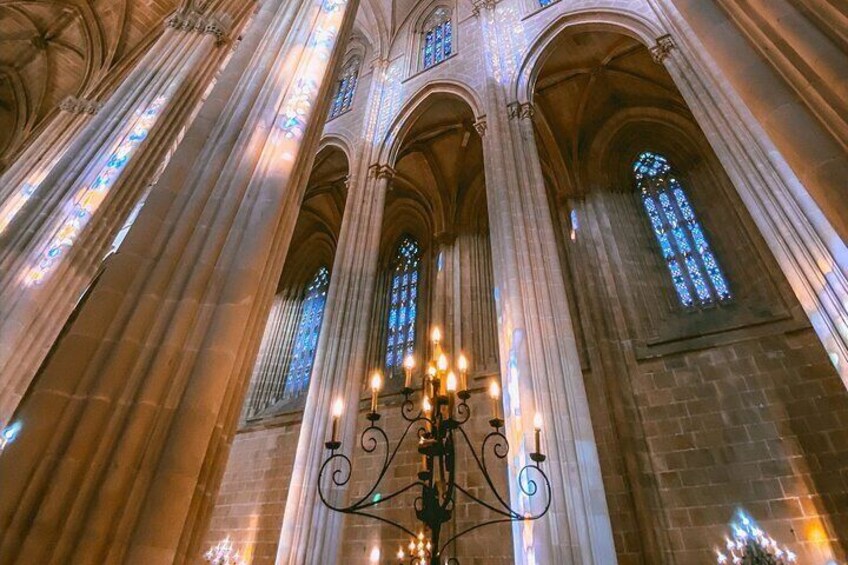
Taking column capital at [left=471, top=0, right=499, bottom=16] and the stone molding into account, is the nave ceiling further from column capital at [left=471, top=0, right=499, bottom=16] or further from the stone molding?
column capital at [left=471, top=0, right=499, bottom=16]

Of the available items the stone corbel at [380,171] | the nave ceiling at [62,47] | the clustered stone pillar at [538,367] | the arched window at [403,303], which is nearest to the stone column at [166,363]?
the clustered stone pillar at [538,367]

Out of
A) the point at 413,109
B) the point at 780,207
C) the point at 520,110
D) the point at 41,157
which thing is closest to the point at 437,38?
the point at 413,109

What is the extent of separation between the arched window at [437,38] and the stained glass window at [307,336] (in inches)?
283

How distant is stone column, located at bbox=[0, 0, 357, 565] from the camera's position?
1.76m

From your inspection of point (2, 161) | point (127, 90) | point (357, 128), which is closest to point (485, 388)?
point (357, 128)

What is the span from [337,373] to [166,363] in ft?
15.4

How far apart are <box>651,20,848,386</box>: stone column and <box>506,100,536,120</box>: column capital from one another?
2.47m

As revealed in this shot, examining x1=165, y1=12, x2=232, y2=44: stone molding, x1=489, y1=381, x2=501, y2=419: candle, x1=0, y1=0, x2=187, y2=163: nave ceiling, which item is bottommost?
x1=489, y1=381, x2=501, y2=419: candle

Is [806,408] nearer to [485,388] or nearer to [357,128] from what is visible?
[485,388]

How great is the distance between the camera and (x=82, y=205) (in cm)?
616

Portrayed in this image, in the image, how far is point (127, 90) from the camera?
24.8 ft

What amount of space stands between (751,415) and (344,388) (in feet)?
21.1

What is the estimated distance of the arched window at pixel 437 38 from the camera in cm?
1113

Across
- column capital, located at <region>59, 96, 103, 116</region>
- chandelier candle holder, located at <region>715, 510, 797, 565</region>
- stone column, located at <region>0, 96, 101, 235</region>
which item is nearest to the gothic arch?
stone column, located at <region>0, 96, 101, 235</region>
